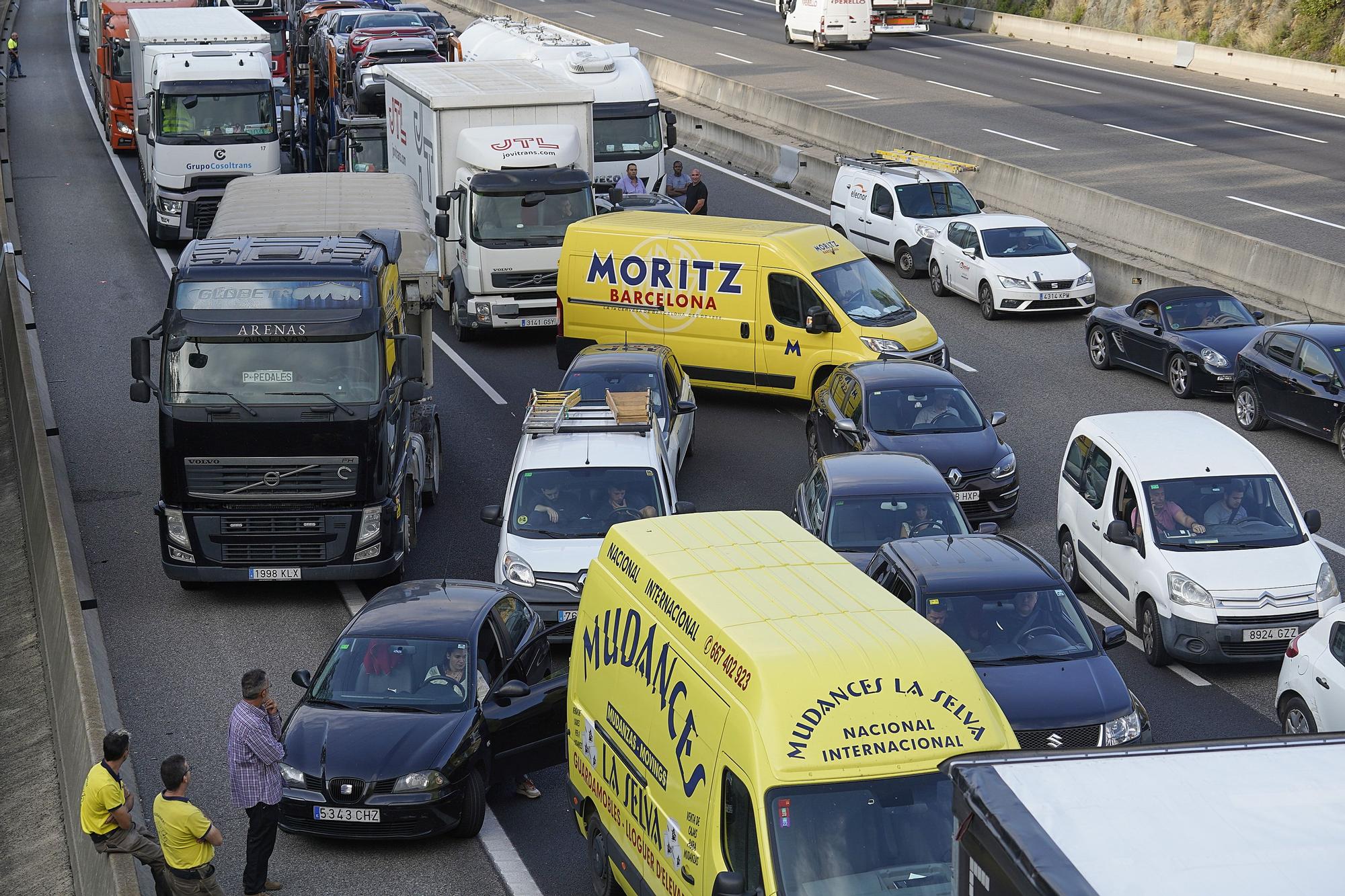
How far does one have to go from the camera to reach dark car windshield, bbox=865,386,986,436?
18.3 meters

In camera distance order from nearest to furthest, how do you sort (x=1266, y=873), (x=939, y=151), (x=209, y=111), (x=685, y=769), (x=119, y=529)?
(x=1266, y=873)
(x=685, y=769)
(x=119, y=529)
(x=209, y=111)
(x=939, y=151)

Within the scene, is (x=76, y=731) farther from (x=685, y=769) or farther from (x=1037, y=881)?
(x=1037, y=881)

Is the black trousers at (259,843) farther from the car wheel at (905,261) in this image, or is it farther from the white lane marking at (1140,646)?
the car wheel at (905,261)

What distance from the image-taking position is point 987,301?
26312 millimetres

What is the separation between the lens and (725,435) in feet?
70.3

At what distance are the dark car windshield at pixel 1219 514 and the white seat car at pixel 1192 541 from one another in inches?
0.4

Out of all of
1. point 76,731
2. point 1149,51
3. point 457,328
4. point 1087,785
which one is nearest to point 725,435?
point 457,328

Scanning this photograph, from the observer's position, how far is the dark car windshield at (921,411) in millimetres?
18344

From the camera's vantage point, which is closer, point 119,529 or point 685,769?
point 685,769

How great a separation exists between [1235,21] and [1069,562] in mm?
39441

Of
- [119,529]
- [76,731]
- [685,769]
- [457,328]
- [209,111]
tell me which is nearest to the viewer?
[685,769]

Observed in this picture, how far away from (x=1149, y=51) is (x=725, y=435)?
3569 centimetres

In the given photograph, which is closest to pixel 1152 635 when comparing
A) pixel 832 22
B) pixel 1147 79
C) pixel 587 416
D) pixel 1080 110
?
pixel 587 416

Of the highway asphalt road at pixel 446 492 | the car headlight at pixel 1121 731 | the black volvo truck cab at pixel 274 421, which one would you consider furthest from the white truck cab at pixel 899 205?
the car headlight at pixel 1121 731
